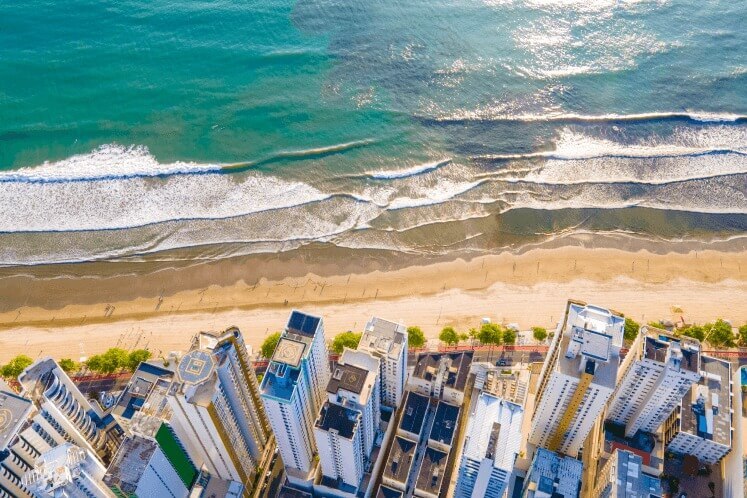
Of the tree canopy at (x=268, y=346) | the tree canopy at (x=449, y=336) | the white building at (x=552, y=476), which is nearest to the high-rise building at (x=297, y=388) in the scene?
the tree canopy at (x=268, y=346)

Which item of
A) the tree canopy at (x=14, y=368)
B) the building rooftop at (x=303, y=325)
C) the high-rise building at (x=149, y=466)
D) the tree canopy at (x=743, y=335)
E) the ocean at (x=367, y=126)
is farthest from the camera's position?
the ocean at (x=367, y=126)

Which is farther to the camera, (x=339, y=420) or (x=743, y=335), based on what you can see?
(x=743, y=335)

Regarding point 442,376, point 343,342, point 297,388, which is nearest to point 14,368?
point 343,342

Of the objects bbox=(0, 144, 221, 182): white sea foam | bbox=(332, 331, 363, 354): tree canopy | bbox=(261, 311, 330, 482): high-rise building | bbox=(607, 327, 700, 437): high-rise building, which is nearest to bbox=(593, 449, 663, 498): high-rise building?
bbox=(607, 327, 700, 437): high-rise building

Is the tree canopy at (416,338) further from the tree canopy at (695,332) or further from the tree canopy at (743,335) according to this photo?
the tree canopy at (743,335)

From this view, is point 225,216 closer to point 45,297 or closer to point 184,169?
point 184,169

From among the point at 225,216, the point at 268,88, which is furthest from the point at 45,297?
the point at 268,88

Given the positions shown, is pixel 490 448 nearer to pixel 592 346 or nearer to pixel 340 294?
pixel 592 346
